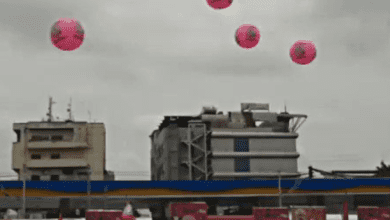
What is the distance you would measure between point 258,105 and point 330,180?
127 feet

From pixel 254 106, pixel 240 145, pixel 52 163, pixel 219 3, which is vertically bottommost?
pixel 219 3

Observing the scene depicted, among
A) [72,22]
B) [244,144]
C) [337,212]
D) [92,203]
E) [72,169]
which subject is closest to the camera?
[72,22]

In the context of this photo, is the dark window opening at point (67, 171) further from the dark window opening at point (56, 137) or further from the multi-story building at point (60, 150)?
the dark window opening at point (56, 137)

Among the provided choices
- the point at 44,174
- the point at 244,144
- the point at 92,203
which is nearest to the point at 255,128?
the point at 244,144

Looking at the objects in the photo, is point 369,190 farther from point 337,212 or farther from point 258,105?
point 258,105

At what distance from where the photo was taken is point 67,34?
12.4 metres

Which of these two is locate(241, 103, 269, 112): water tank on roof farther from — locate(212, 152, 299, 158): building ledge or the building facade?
the building facade

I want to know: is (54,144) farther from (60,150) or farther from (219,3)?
(219,3)

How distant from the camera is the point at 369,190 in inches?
1449

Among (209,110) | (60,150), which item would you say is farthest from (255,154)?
(60,150)

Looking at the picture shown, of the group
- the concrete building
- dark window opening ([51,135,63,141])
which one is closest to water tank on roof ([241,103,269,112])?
the concrete building

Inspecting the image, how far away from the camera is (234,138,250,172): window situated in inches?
2874

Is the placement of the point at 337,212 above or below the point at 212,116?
below

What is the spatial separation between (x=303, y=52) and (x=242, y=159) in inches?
2329
